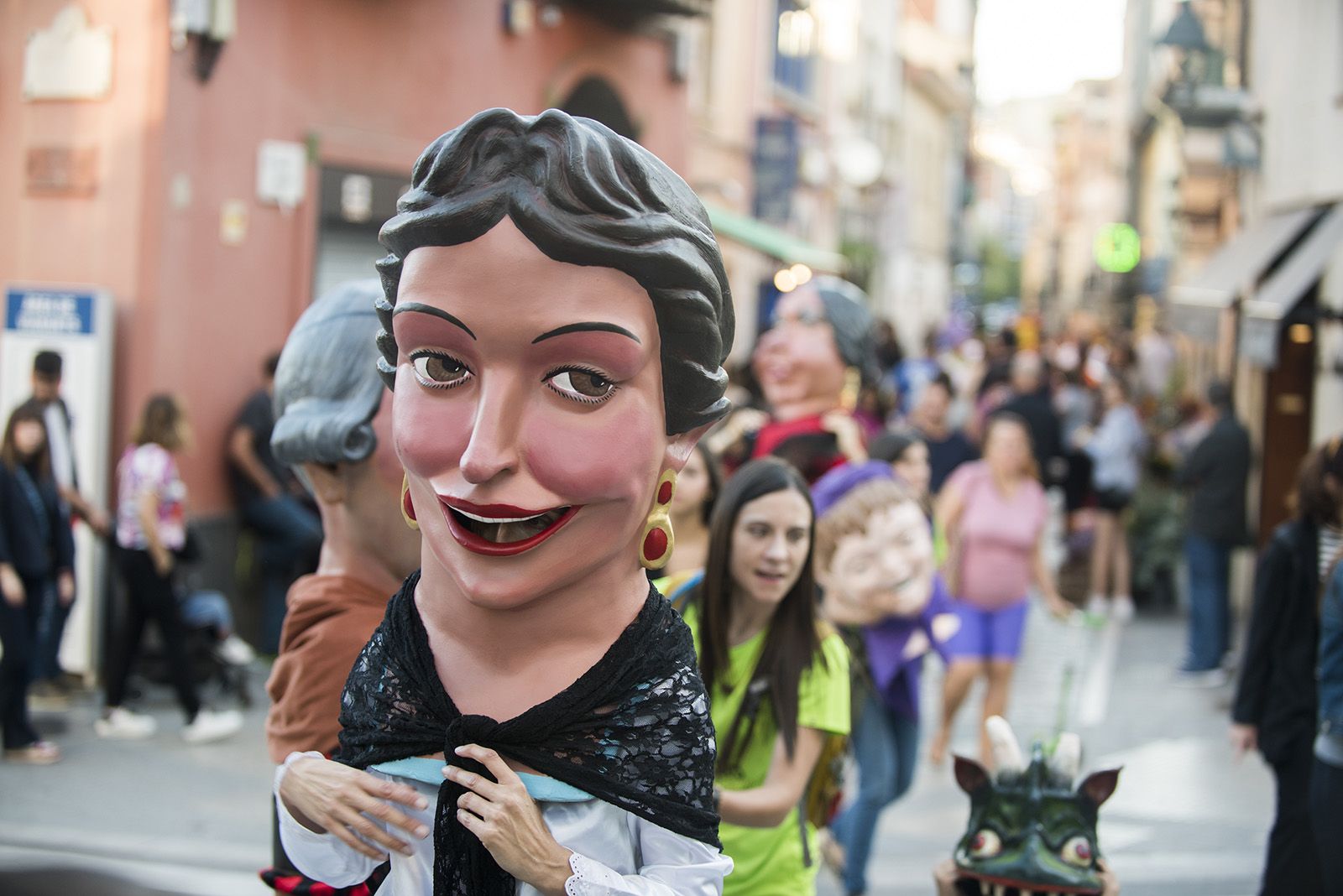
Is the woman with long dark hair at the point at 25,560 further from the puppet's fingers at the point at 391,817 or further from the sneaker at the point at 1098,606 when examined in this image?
the sneaker at the point at 1098,606

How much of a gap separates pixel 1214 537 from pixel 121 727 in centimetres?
673

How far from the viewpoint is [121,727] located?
7598mm

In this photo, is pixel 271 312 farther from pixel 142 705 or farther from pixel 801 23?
pixel 801 23

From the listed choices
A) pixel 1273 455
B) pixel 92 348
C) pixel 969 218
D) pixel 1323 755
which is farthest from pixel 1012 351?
pixel 969 218

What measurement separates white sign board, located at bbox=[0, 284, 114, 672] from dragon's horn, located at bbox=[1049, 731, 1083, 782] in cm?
635

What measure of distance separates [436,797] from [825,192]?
25163 mm

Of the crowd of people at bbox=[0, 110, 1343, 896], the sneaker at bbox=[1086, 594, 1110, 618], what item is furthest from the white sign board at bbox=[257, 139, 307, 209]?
the sneaker at bbox=[1086, 594, 1110, 618]

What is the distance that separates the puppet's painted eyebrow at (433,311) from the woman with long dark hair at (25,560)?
527cm

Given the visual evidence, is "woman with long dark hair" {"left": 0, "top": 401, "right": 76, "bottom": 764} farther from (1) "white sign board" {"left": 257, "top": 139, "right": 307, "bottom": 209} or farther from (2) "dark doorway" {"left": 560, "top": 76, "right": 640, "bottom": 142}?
(2) "dark doorway" {"left": 560, "top": 76, "right": 640, "bottom": 142}

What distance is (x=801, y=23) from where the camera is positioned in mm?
23703

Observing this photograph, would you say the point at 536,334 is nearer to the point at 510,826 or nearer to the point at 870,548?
the point at 510,826

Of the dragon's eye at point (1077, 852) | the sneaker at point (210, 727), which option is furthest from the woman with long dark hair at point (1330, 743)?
the sneaker at point (210, 727)

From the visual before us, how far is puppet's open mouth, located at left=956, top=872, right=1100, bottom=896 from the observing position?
2969mm

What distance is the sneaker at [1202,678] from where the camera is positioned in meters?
9.91
